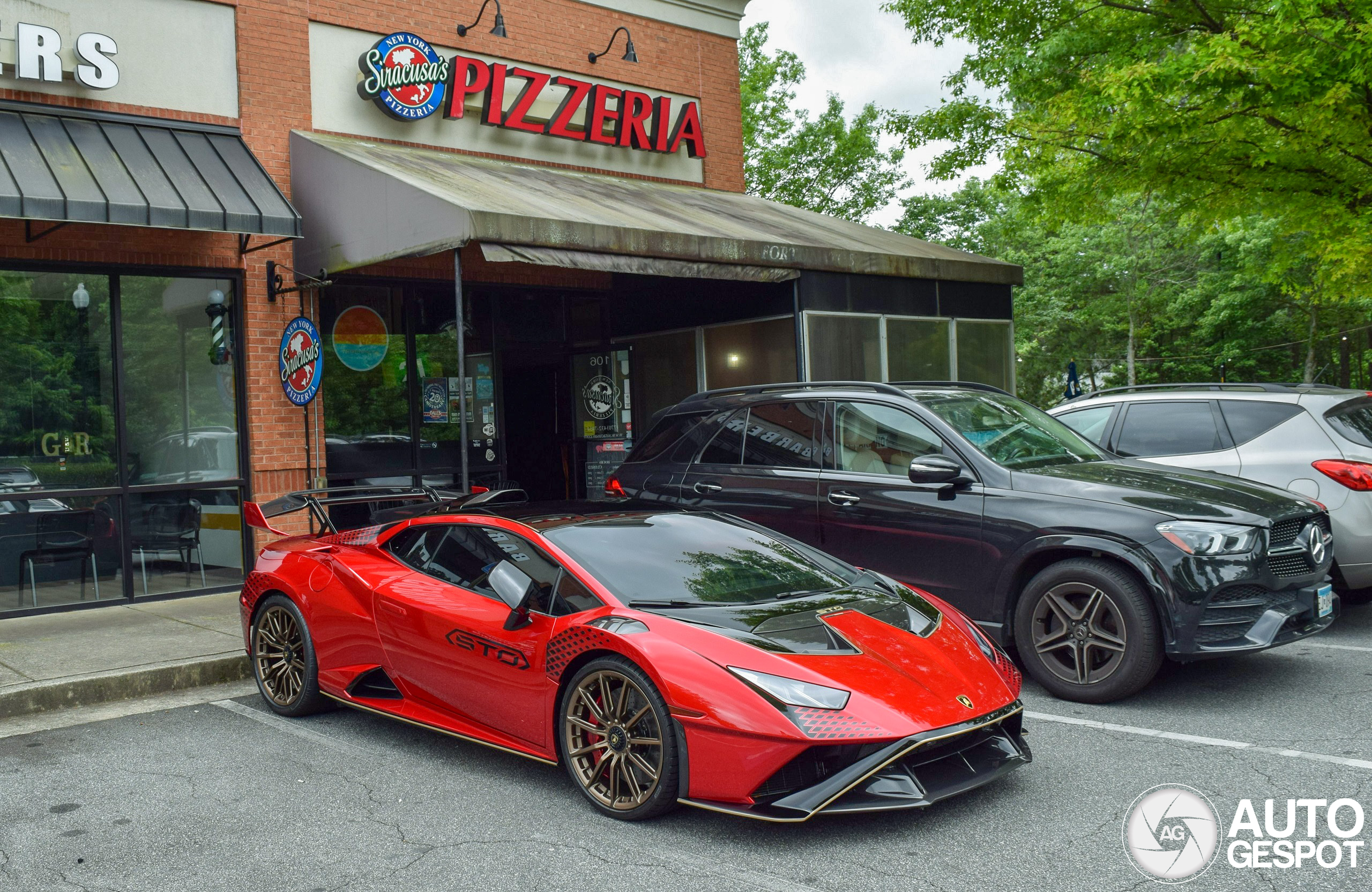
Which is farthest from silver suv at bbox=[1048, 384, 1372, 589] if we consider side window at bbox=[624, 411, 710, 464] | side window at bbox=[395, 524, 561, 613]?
side window at bbox=[395, 524, 561, 613]

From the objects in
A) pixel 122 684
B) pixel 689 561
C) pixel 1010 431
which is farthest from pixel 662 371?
pixel 689 561

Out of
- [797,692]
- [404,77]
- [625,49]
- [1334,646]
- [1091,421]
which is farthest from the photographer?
[625,49]

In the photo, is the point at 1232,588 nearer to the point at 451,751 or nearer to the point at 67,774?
the point at 451,751

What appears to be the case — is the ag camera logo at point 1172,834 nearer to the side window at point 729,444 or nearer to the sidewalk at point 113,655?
the side window at point 729,444

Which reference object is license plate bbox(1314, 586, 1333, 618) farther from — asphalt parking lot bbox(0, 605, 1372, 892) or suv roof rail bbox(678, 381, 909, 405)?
suv roof rail bbox(678, 381, 909, 405)

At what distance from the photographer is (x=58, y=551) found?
9469 mm

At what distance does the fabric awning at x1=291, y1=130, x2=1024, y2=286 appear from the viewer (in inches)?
349

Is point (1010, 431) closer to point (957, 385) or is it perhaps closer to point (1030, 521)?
point (957, 385)

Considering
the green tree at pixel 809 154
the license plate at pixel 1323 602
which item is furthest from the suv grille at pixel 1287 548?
the green tree at pixel 809 154

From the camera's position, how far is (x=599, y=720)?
4.38 metres

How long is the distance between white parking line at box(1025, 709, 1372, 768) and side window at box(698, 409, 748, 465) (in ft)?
9.00

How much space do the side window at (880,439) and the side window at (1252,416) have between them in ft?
8.76

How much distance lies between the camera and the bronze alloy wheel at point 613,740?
4.21 m

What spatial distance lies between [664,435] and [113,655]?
4027 millimetres
